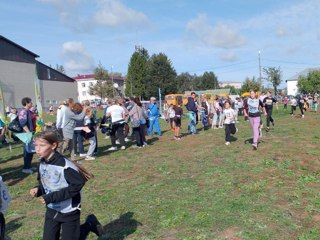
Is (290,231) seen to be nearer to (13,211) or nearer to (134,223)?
(134,223)

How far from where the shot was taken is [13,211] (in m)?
6.62

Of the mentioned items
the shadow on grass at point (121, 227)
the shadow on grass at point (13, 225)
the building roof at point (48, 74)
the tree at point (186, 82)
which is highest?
the building roof at point (48, 74)

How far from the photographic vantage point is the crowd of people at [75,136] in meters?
3.69

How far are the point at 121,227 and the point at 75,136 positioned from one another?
6718 mm

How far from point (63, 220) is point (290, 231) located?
309 cm

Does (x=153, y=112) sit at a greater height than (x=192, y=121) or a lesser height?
greater

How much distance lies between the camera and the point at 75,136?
38.5ft

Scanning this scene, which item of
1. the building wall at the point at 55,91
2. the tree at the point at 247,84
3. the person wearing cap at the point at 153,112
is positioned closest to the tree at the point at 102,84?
the building wall at the point at 55,91

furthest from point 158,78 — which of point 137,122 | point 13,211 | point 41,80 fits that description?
point 13,211

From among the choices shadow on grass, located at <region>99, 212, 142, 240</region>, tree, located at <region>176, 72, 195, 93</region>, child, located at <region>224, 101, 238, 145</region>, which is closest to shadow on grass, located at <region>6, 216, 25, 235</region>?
shadow on grass, located at <region>99, 212, 142, 240</region>

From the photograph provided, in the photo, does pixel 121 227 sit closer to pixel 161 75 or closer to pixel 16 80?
pixel 16 80

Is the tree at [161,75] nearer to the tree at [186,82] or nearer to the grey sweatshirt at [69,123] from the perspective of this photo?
the tree at [186,82]

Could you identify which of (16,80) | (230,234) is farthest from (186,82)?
(230,234)

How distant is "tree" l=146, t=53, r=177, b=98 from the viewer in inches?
2992
